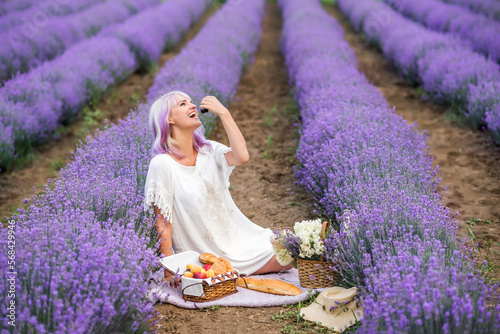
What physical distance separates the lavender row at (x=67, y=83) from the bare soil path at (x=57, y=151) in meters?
0.15

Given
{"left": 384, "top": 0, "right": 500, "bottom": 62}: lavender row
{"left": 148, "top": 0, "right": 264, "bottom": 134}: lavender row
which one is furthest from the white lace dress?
{"left": 384, "top": 0, "right": 500, "bottom": 62}: lavender row

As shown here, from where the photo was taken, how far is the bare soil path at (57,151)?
4.71 m

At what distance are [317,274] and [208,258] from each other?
0.61 metres

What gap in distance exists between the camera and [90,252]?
2197 millimetres

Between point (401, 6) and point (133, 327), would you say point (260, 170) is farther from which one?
point (401, 6)

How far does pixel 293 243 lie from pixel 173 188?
A: 0.74 metres

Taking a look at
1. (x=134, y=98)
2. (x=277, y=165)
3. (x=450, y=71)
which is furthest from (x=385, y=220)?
(x=134, y=98)

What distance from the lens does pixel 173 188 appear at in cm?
299

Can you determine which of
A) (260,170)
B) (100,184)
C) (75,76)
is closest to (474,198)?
(260,170)

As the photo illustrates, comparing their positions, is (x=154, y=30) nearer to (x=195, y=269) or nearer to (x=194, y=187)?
(x=194, y=187)

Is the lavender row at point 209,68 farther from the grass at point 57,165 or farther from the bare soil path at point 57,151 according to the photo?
the grass at point 57,165

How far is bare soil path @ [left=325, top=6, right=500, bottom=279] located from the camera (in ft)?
13.0

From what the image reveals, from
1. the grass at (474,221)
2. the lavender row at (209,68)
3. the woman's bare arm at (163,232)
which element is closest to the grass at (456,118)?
the grass at (474,221)

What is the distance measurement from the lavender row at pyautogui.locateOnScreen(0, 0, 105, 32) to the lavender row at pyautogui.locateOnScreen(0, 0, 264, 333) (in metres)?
6.95
